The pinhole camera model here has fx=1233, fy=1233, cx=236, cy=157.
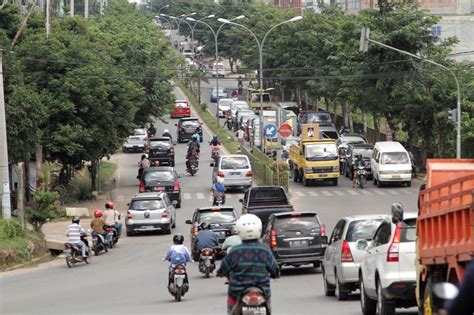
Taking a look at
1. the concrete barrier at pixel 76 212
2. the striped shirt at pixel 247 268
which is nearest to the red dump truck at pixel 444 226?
the striped shirt at pixel 247 268

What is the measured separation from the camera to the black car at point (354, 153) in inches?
2411

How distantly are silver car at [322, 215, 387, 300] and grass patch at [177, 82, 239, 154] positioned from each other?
53804mm

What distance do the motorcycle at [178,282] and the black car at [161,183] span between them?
26.9 metres

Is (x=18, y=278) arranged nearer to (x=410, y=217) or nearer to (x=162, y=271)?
(x=162, y=271)

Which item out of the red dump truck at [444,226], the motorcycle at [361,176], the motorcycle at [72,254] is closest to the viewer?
the red dump truck at [444,226]

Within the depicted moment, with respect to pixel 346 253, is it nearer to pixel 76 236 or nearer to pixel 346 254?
pixel 346 254

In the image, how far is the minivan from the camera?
56969 millimetres

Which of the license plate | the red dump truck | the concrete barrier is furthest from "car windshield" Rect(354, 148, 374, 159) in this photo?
the red dump truck

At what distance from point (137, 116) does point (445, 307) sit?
61.9 meters

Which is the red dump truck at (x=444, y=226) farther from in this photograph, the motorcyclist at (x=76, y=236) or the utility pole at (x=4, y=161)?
the utility pole at (x=4, y=161)

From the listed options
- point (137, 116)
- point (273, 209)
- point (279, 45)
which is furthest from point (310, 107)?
point (273, 209)

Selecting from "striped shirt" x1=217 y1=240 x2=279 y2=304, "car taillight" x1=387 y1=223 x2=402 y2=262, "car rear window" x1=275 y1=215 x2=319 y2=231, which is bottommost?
"car rear window" x1=275 y1=215 x2=319 y2=231

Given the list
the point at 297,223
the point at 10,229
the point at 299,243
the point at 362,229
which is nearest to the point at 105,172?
the point at 10,229

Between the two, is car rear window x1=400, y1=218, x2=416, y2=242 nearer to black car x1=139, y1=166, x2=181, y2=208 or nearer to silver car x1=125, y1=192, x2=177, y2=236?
silver car x1=125, y1=192, x2=177, y2=236
